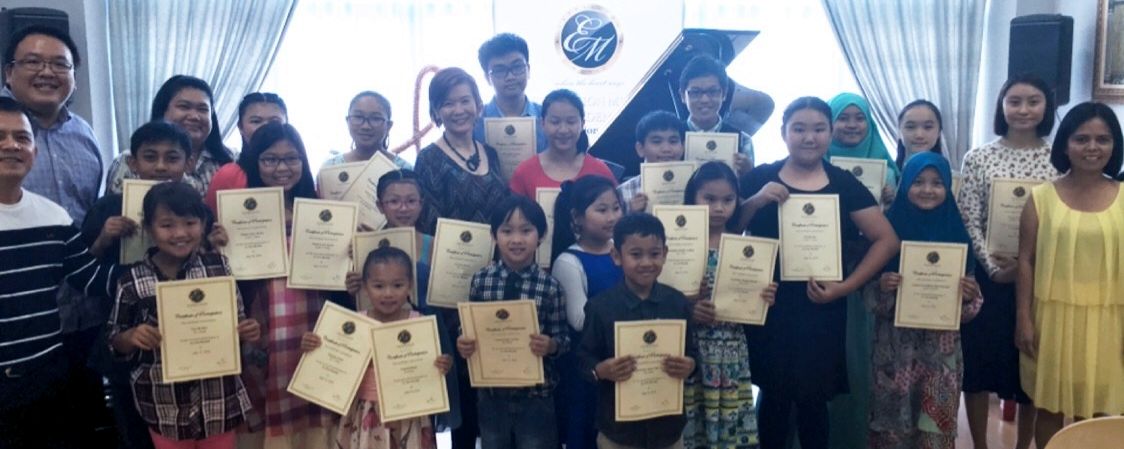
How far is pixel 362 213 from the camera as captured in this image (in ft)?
10.2

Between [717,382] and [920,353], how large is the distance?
868 millimetres

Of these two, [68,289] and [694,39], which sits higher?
[694,39]

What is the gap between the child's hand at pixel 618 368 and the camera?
2.62 metres

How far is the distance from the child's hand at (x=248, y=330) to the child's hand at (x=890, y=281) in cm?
214

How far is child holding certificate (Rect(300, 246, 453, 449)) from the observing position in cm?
273

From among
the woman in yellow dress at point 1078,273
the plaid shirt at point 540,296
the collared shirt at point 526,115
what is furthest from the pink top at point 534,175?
the woman in yellow dress at point 1078,273

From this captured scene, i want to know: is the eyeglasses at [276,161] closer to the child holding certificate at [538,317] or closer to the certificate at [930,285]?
the child holding certificate at [538,317]

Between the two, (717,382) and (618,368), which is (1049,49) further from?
(618,368)

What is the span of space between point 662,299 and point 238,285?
55.4 inches

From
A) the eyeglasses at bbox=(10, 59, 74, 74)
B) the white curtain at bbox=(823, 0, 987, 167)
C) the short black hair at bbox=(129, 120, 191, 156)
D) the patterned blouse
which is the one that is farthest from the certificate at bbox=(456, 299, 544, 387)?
the white curtain at bbox=(823, 0, 987, 167)

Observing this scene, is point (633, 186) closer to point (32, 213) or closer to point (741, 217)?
point (741, 217)

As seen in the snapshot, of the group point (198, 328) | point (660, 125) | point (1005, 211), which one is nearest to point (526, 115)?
point (660, 125)

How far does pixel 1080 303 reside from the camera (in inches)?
123

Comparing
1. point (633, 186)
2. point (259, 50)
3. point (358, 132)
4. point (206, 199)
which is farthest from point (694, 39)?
point (259, 50)
